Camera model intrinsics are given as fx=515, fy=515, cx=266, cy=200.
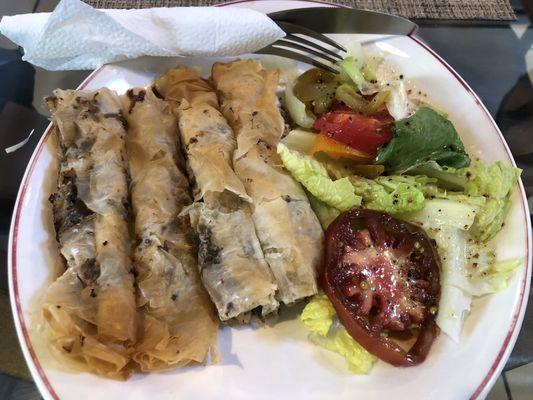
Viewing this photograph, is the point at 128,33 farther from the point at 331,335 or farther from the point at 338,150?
the point at 331,335

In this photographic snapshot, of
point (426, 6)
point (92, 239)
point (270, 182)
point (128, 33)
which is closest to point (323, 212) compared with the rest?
point (270, 182)

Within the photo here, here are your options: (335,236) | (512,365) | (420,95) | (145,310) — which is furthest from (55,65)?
(512,365)

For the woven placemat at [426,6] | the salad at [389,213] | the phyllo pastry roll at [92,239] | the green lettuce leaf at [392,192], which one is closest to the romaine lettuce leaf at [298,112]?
the salad at [389,213]

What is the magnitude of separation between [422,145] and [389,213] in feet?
1.22

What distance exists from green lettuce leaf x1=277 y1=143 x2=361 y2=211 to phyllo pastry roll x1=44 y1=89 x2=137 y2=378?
0.73m

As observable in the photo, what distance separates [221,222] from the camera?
2.09 metres

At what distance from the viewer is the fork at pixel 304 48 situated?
281 cm

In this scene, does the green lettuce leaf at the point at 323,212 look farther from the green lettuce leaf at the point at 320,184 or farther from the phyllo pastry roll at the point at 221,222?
the phyllo pastry roll at the point at 221,222

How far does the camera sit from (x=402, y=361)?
196 cm

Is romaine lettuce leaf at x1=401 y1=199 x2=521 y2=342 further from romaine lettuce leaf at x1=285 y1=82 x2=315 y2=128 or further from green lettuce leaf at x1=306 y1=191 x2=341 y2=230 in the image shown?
romaine lettuce leaf at x1=285 y1=82 x2=315 y2=128

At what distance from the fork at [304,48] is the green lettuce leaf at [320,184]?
76cm

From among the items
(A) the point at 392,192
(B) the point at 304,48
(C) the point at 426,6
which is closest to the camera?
(A) the point at 392,192

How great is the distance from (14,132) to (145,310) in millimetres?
1691

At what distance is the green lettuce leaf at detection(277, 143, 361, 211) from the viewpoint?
2.25m
